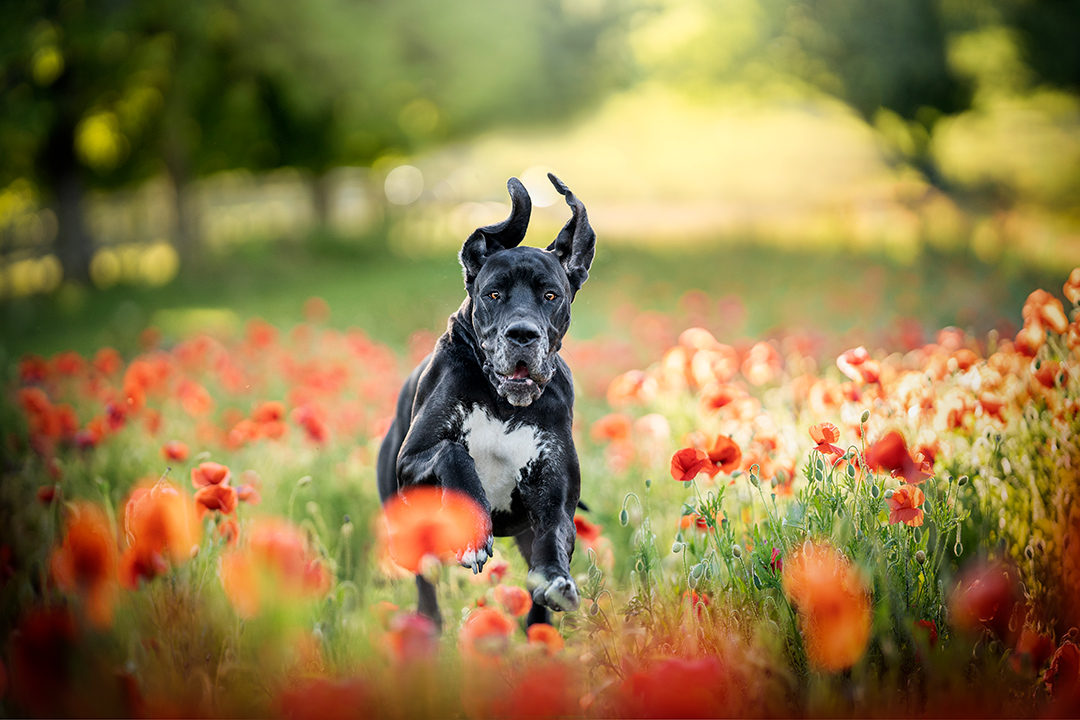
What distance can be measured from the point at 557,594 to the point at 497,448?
540 millimetres

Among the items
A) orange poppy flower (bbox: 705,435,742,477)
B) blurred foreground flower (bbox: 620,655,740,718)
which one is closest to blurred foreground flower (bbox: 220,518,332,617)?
blurred foreground flower (bbox: 620,655,740,718)

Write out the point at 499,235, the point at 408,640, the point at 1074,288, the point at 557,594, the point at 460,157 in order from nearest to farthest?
the point at 408,640, the point at 557,594, the point at 499,235, the point at 1074,288, the point at 460,157

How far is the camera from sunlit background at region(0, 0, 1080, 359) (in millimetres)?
11750

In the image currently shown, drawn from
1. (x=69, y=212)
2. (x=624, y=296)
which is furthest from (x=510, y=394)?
(x=69, y=212)

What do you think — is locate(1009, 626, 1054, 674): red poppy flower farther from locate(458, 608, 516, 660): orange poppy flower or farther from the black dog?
locate(458, 608, 516, 660): orange poppy flower

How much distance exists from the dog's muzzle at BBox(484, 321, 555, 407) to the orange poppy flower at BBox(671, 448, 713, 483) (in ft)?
1.54

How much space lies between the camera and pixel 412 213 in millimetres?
20328

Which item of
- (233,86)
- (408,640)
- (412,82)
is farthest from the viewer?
(412,82)

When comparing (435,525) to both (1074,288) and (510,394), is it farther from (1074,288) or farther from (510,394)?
(1074,288)

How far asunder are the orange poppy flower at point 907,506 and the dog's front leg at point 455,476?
3.97 feet

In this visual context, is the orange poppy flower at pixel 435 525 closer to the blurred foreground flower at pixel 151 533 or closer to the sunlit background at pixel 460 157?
the blurred foreground flower at pixel 151 533

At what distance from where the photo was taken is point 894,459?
2.18m

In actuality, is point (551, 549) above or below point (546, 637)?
above

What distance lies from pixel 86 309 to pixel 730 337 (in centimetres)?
1078
